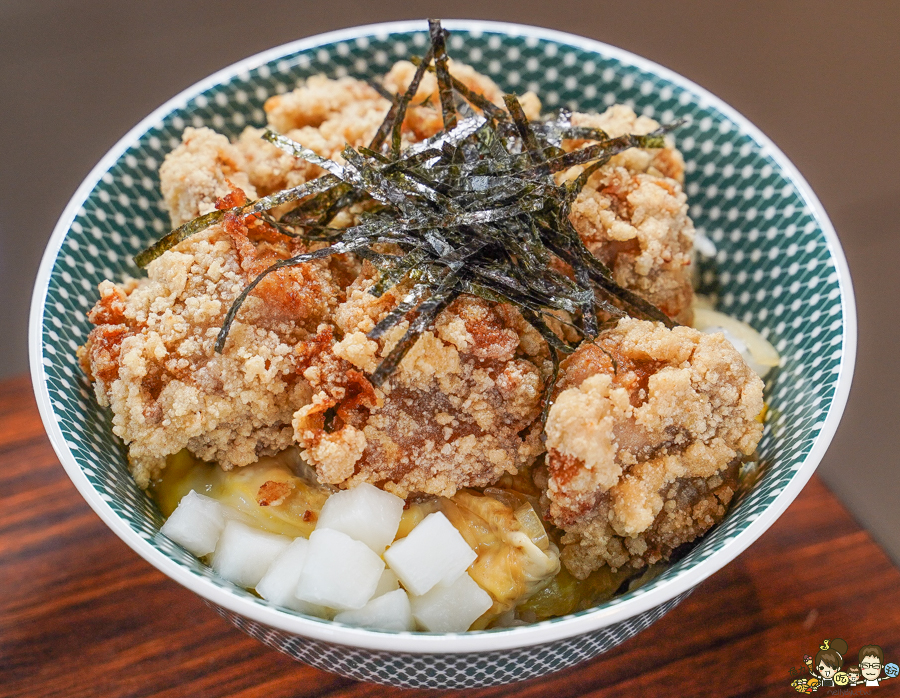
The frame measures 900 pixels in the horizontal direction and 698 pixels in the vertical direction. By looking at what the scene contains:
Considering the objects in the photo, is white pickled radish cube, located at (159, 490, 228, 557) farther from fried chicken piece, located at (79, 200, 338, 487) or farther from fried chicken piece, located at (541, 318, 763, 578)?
fried chicken piece, located at (541, 318, 763, 578)

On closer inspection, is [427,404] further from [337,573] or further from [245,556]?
[245,556]

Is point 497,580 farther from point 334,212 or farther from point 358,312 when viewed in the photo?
point 334,212

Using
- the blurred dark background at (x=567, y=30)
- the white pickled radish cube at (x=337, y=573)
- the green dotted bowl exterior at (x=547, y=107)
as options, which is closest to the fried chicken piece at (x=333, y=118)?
the green dotted bowl exterior at (x=547, y=107)

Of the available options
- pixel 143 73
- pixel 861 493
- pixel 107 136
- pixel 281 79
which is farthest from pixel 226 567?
pixel 143 73

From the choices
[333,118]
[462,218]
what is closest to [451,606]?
[462,218]

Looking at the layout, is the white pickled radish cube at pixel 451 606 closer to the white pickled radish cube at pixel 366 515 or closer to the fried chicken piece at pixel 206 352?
the white pickled radish cube at pixel 366 515

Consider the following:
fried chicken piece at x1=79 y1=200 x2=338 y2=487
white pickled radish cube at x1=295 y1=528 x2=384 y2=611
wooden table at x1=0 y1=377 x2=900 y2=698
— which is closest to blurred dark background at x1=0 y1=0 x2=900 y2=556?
wooden table at x1=0 y1=377 x2=900 y2=698
